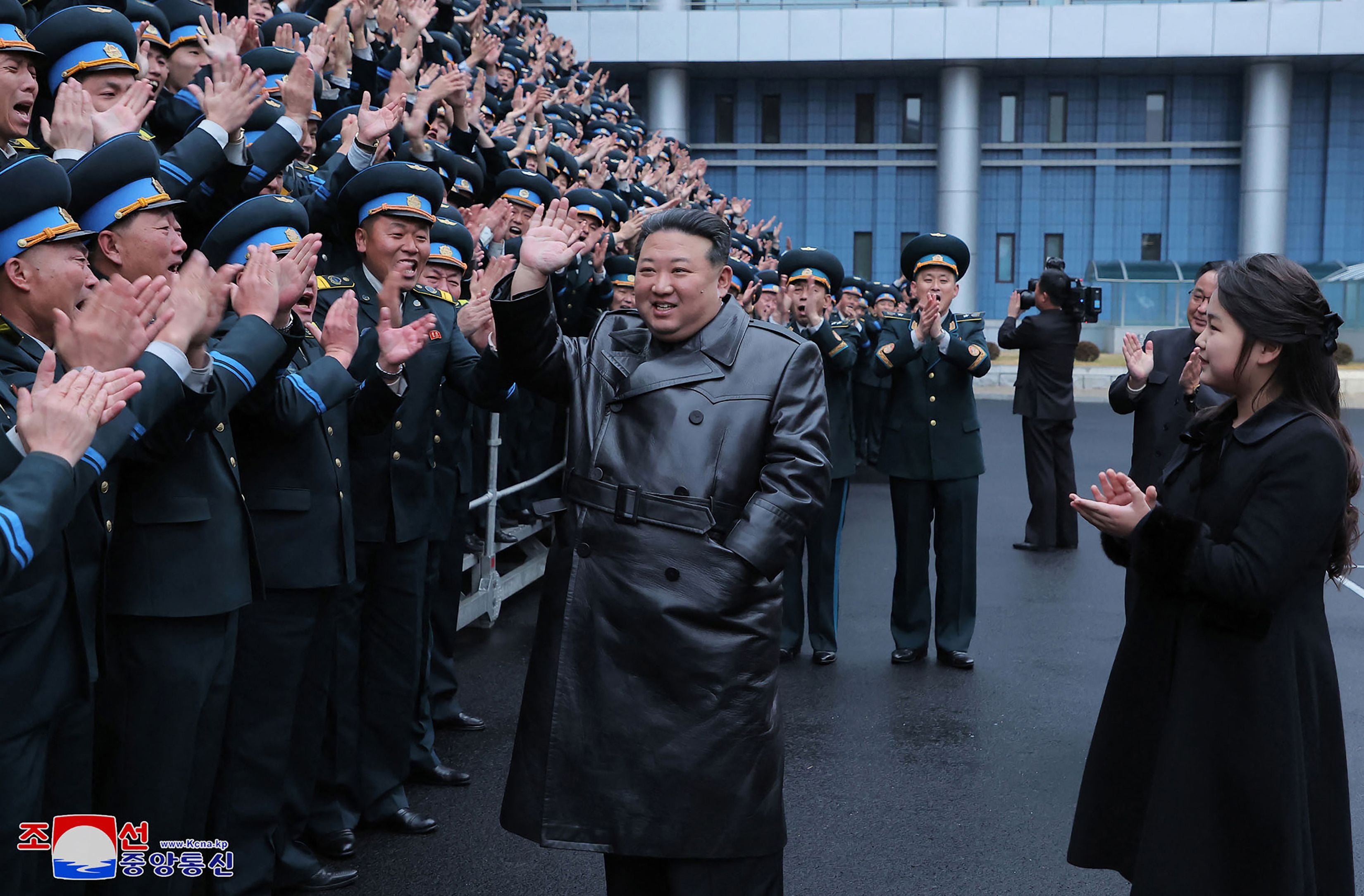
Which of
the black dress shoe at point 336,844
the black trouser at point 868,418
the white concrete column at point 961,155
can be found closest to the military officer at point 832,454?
the black trouser at point 868,418

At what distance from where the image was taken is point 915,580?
21.6ft

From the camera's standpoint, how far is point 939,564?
6.66 meters

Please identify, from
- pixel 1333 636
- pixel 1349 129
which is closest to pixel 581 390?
pixel 1333 636

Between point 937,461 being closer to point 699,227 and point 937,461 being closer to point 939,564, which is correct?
point 939,564

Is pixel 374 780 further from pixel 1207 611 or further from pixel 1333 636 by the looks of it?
pixel 1333 636

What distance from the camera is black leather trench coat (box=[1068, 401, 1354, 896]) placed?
2.96 metres

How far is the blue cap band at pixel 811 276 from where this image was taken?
694 cm

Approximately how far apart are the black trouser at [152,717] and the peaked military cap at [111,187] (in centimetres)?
96

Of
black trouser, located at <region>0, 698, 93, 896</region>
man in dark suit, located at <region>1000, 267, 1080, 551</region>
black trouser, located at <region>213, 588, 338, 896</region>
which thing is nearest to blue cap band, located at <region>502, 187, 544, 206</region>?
man in dark suit, located at <region>1000, 267, 1080, 551</region>

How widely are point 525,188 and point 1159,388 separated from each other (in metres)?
3.60

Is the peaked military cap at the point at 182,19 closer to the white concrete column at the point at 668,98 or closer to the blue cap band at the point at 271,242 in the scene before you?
the blue cap band at the point at 271,242

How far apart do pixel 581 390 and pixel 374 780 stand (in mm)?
1859

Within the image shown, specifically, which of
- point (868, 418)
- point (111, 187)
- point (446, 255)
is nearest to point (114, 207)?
point (111, 187)

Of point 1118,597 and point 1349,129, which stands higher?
point 1349,129
